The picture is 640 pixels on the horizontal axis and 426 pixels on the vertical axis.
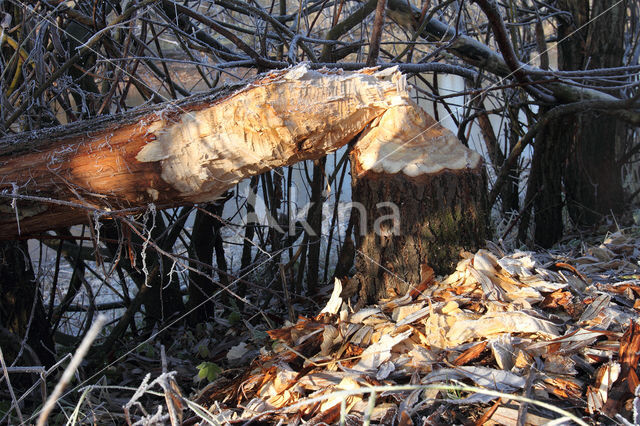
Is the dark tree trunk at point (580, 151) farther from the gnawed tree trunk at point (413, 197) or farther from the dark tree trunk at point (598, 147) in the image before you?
the gnawed tree trunk at point (413, 197)

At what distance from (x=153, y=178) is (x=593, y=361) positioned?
5.07ft

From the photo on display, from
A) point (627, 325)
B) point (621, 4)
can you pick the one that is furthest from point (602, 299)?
point (621, 4)

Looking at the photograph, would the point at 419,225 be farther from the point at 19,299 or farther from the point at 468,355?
the point at 19,299

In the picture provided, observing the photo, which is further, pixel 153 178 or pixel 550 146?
pixel 550 146

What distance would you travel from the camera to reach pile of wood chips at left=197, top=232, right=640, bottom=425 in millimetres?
1439

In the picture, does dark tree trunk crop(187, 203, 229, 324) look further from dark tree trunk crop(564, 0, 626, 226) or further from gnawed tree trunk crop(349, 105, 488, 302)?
dark tree trunk crop(564, 0, 626, 226)

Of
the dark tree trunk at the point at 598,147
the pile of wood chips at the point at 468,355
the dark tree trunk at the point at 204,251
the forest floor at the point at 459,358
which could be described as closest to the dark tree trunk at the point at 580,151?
the dark tree trunk at the point at 598,147

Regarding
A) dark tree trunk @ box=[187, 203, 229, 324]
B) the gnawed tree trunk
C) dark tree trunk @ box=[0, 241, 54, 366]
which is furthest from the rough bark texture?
dark tree trunk @ box=[0, 241, 54, 366]

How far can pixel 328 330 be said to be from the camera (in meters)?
1.92

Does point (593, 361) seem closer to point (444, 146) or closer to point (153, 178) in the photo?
point (444, 146)

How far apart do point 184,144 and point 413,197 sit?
86 cm

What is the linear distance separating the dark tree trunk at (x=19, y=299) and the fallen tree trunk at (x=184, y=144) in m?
0.56

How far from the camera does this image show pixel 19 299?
259 centimetres

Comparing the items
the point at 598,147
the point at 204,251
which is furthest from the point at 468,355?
the point at 598,147
